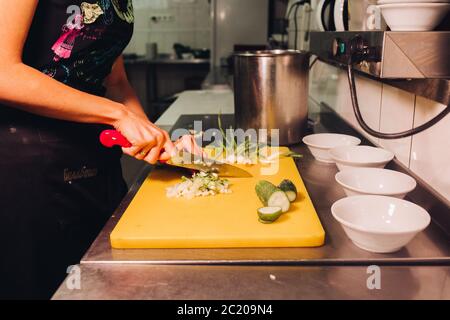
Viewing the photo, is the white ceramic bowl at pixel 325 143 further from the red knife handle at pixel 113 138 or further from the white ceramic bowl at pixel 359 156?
the red knife handle at pixel 113 138

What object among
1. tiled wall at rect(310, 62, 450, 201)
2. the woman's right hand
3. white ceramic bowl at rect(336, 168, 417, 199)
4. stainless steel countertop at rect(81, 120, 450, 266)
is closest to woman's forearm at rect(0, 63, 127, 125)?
the woman's right hand

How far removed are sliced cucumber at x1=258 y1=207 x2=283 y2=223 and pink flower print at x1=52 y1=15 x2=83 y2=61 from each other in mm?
588

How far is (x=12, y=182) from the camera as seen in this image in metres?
1.03

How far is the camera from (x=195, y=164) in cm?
104

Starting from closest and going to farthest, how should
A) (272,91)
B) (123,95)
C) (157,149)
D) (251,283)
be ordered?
(251,283), (157,149), (272,91), (123,95)

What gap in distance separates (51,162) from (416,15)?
0.84 m

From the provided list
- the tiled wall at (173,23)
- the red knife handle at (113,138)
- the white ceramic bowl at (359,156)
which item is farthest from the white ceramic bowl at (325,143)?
the tiled wall at (173,23)

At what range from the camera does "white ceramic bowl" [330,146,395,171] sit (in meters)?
1.04

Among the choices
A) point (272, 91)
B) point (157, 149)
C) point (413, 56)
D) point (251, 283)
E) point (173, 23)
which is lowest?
point (251, 283)

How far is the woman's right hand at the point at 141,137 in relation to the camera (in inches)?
38.4

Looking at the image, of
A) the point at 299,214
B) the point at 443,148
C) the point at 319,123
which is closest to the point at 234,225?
the point at 299,214

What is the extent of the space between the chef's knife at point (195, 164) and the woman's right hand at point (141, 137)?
1cm

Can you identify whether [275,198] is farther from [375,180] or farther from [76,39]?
[76,39]

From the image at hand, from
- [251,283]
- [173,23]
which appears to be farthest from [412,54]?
[173,23]
